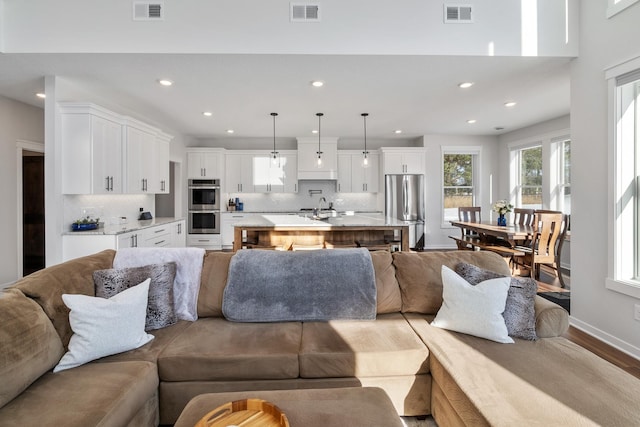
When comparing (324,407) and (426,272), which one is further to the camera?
(426,272)

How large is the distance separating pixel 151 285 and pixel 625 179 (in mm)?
3824

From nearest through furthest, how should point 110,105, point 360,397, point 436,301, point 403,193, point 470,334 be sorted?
point 360,397 → point 470,334 → point 436,301 → point 110,105 → point 403,193

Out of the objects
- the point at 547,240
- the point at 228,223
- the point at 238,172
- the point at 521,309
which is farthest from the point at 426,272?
the point at 238,172

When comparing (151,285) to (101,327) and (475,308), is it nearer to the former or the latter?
(101,327)

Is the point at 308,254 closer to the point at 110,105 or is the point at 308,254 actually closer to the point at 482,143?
the point at 110,105

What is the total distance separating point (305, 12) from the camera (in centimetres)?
319

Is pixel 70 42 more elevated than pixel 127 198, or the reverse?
pixel 70 42

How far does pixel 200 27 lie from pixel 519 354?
3.66 metres

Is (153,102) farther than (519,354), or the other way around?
(153,102)

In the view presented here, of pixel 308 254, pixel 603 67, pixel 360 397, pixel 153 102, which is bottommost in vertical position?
pixel 360 397

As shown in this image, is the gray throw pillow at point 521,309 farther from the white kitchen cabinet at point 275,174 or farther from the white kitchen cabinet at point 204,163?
the white kitchen cabinet at point 204,163

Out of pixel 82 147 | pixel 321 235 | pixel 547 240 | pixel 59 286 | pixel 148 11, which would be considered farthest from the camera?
pixel 321 235

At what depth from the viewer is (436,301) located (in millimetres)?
2242

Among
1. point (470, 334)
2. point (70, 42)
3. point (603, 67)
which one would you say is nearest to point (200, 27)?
point (70, 42)
